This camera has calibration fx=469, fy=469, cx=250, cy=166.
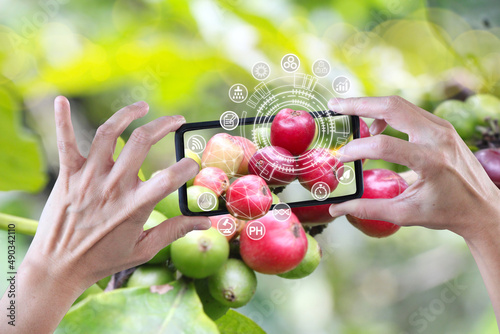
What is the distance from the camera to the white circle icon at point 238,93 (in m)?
0.68

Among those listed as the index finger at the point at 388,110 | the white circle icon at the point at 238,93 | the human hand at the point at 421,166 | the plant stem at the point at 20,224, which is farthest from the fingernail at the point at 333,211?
the plant stem at the point at 20,224

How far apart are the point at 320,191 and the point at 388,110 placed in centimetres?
12

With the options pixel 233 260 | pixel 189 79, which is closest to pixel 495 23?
pixel 189 79

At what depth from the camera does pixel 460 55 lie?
989 millimetres

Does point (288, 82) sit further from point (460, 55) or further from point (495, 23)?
point (495, 23)

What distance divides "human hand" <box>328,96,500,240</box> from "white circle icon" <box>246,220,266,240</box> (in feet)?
0.28

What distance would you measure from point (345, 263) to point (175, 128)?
660 mm

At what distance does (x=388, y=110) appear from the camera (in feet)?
1.75

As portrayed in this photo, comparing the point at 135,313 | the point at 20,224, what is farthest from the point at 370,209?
the point at 20,224

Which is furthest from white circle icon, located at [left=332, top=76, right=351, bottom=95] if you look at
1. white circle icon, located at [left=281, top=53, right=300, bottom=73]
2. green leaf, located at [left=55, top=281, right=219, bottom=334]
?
green leaf, located at [left=55, top=281, right=219, bottom=334]

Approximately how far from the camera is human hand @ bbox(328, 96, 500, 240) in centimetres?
51

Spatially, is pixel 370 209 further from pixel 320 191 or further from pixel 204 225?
pixel 204 225

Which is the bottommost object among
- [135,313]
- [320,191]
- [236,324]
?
[236,324]

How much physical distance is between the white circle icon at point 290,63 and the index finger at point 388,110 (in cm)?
13
